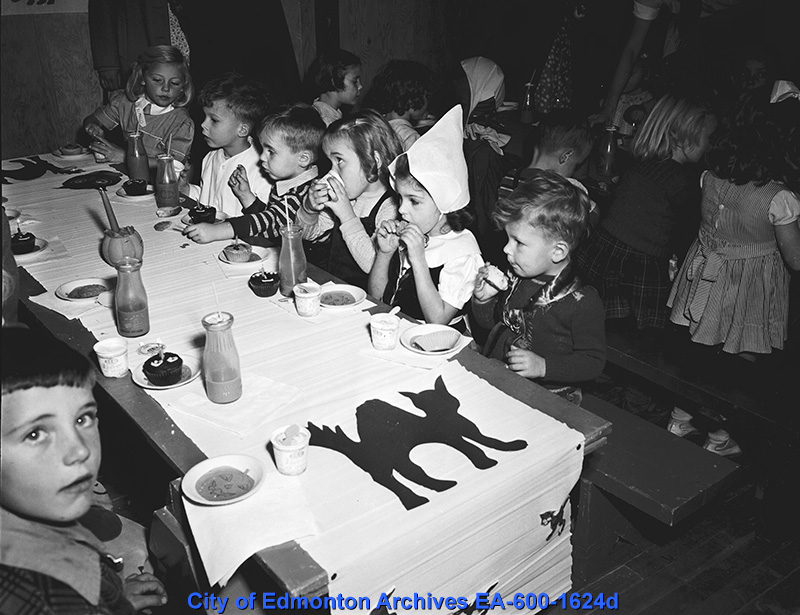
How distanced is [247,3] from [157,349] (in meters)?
4.26

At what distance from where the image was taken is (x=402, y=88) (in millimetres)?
4570

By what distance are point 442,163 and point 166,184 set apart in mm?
1651

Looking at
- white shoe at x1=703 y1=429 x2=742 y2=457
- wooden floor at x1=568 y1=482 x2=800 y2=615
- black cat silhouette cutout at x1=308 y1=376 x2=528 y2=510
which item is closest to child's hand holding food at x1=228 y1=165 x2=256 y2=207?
black cat silhouette cutout at x1=308 y1=376 x2=528 y2=510

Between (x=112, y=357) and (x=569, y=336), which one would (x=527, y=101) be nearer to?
(x=569, y=336)

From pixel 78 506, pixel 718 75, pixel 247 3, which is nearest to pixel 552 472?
pixel 78 506

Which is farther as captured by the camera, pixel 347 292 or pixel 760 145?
pixel 760 145

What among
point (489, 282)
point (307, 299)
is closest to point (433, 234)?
point (489, 282)

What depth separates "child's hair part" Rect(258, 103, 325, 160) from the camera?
3467 mm

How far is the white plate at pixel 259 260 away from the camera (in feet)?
9.59

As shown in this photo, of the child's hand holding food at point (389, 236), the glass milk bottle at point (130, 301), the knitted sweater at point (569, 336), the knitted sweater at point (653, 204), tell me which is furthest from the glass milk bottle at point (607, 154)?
the glass milk bottle at point (130, 301)

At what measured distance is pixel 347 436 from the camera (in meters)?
1.81

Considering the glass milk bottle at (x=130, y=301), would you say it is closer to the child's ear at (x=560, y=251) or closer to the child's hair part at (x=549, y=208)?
the child's hair part at (x=549, y=208)

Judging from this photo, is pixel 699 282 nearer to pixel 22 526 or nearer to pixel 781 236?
pixel 781 236

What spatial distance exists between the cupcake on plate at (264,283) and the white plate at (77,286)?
571 millimetres
